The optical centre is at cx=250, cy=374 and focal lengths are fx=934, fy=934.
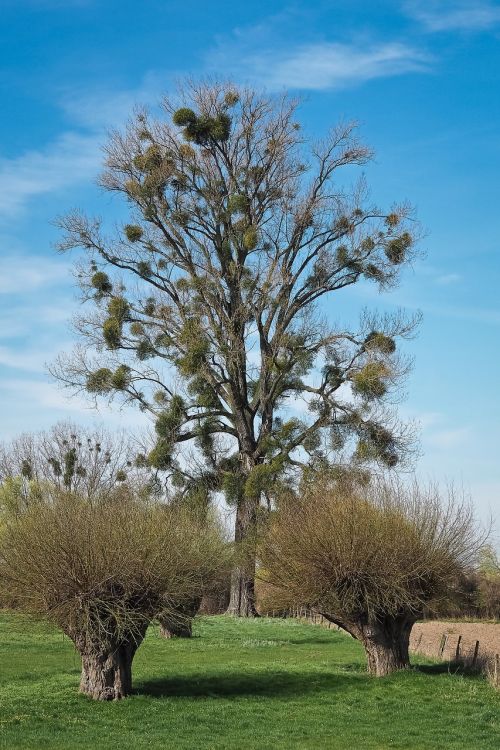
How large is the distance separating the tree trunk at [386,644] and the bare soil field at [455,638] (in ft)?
8.00

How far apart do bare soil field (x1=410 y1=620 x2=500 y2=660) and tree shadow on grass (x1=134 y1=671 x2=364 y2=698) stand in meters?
4.52

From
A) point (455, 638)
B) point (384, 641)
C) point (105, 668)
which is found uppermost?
point (384, 641)

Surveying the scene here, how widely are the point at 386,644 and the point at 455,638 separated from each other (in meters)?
15.5

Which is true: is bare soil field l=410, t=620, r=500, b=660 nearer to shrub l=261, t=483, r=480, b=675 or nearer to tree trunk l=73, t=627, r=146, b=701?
shrub l=261, t=483, r=480, b=675

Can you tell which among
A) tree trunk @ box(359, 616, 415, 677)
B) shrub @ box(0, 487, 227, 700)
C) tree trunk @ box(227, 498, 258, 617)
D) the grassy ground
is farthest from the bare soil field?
shrub @ box(0, 487, 227, 700)

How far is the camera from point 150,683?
2109 cm

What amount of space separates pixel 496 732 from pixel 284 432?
22.9 m

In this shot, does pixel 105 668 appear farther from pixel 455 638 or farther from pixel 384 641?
pixel 455 638

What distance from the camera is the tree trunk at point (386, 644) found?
22469 mm

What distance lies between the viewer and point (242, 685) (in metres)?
21.2

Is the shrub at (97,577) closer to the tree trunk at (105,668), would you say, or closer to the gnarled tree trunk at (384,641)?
the tree trunk at (105,668)

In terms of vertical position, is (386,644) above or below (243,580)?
below

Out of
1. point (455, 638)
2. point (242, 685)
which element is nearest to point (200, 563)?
point (242, 685)

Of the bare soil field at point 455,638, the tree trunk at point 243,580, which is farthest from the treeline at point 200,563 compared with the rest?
the tree trunk at point 243,580
